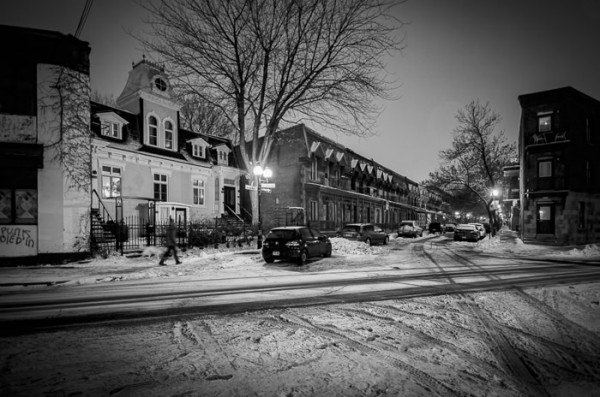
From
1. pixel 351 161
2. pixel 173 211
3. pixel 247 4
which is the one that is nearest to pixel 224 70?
pixel 247 4

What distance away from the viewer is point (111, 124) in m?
18.9

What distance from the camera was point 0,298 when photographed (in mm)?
7215

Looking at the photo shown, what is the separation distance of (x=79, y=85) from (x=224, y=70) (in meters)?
8.02

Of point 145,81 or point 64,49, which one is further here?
point 145,81

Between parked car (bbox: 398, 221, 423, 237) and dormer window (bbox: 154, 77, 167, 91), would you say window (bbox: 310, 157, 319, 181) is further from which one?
dormer window (bbox: 154, 77, 167, 91)

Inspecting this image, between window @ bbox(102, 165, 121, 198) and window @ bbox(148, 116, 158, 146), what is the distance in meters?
3.73

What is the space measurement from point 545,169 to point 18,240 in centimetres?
3440

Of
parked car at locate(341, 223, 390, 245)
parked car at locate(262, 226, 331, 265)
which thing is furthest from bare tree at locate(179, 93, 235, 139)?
parked car at locate(262, 226, 331, 265)

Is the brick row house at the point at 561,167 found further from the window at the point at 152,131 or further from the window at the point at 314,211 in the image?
the window at the point at 152,131

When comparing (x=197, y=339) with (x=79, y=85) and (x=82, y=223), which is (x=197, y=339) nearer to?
(x=82, y=223)

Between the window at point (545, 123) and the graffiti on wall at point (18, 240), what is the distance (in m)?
34.4

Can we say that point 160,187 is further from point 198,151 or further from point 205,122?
point 205,122

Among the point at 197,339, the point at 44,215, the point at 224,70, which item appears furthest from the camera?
the point at 224,70

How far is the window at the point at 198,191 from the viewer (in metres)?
24.0
